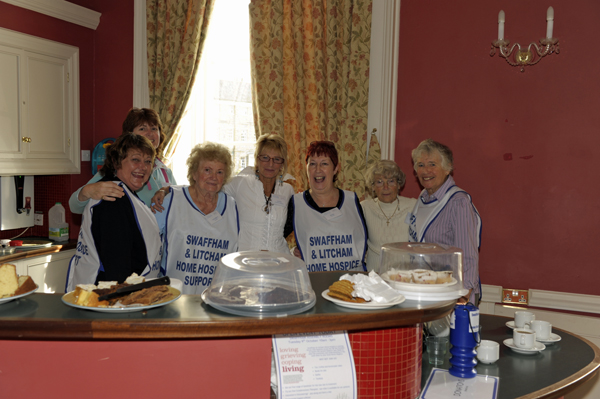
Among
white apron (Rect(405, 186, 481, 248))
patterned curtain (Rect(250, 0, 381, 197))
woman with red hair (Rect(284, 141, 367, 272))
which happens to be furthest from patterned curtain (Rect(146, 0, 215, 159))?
white apron (Rect(405, 186, 481, 248))

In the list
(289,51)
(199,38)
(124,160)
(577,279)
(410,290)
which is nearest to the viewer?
(410,290)

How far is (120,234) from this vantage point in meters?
2.00

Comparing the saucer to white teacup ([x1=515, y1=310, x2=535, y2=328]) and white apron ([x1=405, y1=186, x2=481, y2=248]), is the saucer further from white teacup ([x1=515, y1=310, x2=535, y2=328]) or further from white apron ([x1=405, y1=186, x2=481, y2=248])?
white apron ([x1=405, y1=186, x2=481, y2=248])

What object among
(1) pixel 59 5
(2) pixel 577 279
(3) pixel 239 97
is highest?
(1) pixel 59 5

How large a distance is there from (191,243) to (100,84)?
2.82 m

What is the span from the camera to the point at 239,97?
4.55m

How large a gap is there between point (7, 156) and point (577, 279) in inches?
170

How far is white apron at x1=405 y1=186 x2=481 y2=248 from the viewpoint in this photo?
260 cm

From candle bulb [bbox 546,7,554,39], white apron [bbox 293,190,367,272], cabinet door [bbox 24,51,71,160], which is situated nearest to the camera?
white apron [bbox 293,190,367,272]

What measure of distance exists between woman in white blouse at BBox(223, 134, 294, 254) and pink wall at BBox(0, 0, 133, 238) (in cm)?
229

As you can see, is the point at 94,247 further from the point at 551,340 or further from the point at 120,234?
the point at 551,340

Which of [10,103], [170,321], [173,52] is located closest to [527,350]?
[170,321]

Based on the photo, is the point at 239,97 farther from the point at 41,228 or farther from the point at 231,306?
the point at 231,306

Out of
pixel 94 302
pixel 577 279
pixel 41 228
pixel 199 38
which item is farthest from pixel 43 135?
pixel 577 279
